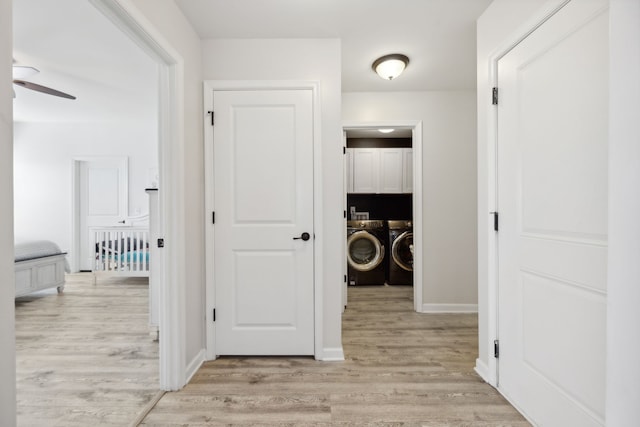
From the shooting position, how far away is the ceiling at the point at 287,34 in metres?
1.97

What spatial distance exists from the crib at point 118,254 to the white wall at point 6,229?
3887 mm

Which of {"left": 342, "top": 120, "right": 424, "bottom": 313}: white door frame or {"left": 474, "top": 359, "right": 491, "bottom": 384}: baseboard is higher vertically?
{"left": 342, "top": 120, "right": 424, "bottom": 313}: white door frame

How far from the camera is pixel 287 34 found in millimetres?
2221

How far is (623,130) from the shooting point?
3.05 feet

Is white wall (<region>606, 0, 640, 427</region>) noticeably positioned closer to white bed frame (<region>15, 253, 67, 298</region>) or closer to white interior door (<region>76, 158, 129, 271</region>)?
white bed frame (<region>15, 253, 67, 298</region>)

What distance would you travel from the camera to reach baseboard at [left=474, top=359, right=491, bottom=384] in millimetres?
1952

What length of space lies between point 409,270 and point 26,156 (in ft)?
21.3

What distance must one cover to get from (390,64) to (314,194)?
1311 millimetres

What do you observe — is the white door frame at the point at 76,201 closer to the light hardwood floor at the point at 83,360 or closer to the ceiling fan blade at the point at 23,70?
the light hardwood floor at the point at 83,360

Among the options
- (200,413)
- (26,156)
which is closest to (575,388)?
(200,413)

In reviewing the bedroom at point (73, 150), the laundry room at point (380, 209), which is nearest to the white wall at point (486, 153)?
the laundry room at point (380, 209)

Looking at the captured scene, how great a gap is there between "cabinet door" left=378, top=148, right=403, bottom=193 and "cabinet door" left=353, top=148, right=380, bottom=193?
0.08 metres

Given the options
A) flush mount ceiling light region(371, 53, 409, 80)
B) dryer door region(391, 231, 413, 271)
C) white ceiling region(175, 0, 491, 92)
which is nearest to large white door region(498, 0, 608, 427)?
white ceiling region(175, 0, 491, 92)

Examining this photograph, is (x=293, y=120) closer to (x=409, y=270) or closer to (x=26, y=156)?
(x=409, y=270)
